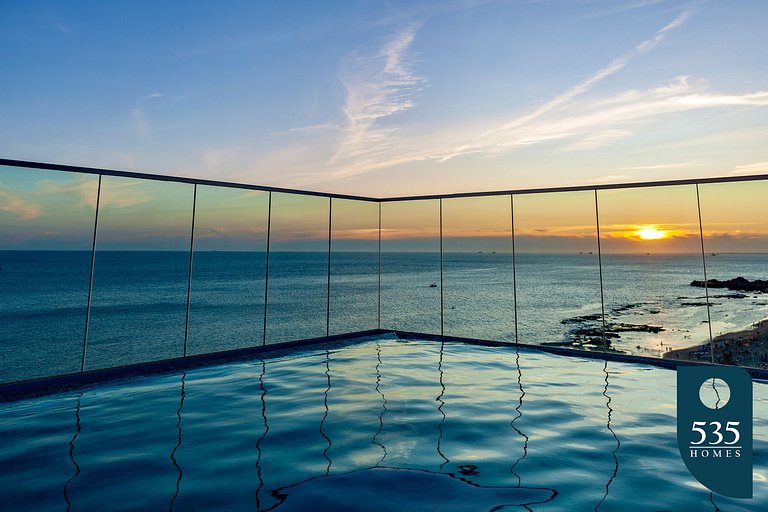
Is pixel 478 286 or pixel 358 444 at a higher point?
pixel 478 286

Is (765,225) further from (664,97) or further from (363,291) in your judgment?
(664,97)

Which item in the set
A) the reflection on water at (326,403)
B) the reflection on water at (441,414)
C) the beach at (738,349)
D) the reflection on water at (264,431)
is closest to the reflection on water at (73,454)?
the reflection on water at (264,431)

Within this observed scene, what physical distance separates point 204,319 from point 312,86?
89.9 ft

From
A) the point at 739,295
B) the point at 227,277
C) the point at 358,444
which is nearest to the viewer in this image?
the point at 358,444

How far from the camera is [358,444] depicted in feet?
8.16

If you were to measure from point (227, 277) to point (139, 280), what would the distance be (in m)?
8.65

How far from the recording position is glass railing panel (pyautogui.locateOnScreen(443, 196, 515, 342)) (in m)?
27.6

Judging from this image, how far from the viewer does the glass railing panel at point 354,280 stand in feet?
101

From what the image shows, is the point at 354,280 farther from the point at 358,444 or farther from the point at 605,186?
the point at 358,444

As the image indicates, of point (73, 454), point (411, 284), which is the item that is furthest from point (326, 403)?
point (411, 284)

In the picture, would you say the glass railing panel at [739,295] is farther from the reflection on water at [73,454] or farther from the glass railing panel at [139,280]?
the glass railing panel at [139,280]

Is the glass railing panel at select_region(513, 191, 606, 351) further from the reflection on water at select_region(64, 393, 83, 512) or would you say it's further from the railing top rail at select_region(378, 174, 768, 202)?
the reflection on water at select_region(64, 393, 83, 512)

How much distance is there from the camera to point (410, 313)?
110 ft

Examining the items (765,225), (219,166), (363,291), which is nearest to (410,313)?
(363,291)
